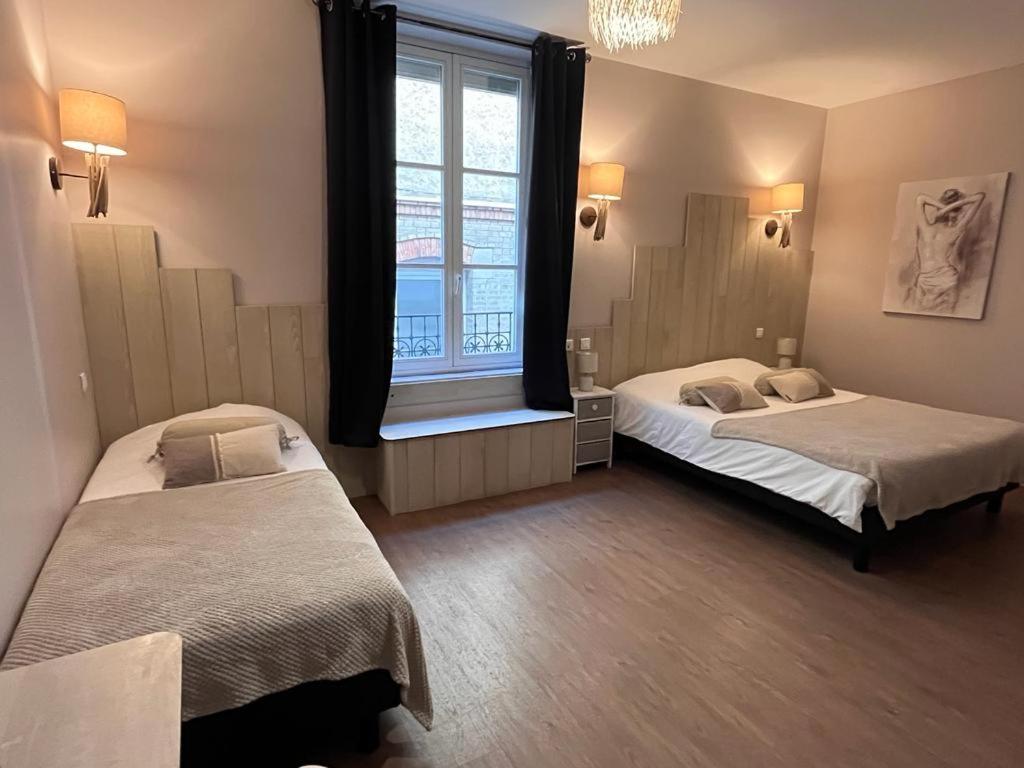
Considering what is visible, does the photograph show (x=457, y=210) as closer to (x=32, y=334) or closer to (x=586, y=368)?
(x=586, y=368)

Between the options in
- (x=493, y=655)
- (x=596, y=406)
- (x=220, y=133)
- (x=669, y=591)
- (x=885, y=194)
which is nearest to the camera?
(x=493, y=655)

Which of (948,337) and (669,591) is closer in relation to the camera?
(669,591)

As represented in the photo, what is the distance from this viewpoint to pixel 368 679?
1556 mm

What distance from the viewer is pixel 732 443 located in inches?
123

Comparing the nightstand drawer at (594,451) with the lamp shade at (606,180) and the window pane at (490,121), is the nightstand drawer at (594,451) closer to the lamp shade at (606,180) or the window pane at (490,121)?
the lamp shade at (606,180)

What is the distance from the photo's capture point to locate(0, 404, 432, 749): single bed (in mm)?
1331

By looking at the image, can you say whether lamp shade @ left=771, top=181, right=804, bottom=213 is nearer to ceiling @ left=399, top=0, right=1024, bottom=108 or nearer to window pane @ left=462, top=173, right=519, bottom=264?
ceiling @ left=399, top=0, right=1024, bottom=108

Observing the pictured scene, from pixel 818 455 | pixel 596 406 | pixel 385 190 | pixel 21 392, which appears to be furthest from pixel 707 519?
pixel 21 392

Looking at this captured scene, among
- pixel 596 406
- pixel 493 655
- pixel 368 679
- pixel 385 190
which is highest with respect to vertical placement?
→ pixel 385 190

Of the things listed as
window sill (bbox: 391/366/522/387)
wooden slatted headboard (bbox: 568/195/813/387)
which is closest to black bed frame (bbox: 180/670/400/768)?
window sill (bbox: 391/366/522/387)

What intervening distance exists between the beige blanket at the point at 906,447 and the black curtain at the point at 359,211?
6.61ft

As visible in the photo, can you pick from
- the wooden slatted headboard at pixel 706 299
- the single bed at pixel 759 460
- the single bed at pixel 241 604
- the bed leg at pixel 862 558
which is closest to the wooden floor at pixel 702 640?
the bed leg at pixel 862 558

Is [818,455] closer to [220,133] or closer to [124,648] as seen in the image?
[124,648]

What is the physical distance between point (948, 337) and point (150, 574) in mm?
4864
